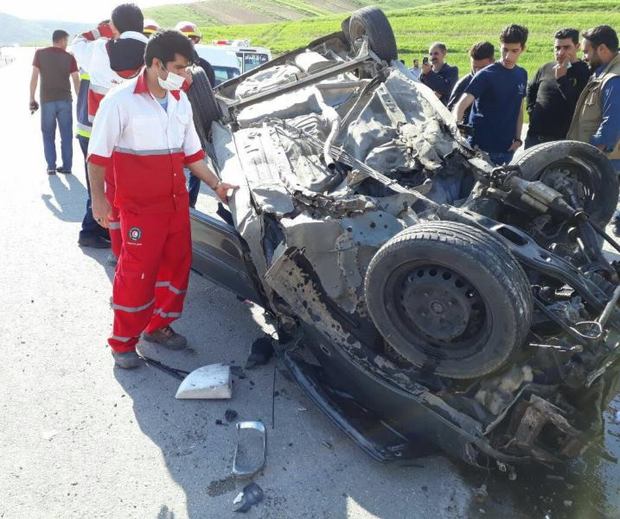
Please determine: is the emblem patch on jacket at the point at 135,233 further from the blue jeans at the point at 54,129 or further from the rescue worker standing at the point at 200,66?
the blue jeans at the point at 54,129

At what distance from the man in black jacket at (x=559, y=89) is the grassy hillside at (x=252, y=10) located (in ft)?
166

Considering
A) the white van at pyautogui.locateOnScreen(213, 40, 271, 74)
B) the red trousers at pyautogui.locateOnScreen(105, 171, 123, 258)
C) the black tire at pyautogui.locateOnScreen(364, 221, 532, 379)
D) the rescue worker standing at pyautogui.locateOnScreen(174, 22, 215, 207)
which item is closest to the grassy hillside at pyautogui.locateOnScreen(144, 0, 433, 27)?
the white van at pyautogui.locateOnScreen(213, 40, 271, 74)

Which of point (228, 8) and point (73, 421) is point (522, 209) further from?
point (228, 8)

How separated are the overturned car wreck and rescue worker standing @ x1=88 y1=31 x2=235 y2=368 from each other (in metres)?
0.32

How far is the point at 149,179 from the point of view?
313 cm

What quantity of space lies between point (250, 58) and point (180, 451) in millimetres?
9768

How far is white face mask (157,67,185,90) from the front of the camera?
9.78 feet

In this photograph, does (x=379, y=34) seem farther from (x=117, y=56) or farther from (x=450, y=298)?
(x=450, y=298)

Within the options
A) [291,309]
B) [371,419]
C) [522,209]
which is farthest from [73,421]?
[522,209]

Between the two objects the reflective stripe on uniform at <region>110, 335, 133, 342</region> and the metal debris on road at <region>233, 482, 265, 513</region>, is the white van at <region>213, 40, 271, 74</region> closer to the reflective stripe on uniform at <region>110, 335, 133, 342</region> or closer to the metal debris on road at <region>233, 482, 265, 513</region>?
the reflective stripe on uniform at <region>110, 335, 133, 342</region>

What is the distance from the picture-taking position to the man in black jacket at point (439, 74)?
7.35 meters

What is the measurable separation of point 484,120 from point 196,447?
3599 mm

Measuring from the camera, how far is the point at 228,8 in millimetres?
57344

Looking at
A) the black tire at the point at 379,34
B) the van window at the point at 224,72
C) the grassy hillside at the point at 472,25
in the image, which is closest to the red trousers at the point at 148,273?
the black tire at the point at 379,34
